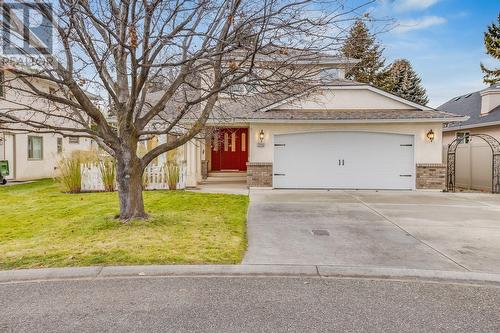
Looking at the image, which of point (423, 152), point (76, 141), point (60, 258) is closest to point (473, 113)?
point (423, 152)

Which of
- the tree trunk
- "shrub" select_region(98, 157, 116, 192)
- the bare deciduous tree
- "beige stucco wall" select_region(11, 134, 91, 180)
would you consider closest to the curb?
the tree trunk

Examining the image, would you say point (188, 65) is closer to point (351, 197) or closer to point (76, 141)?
point (351, 197)

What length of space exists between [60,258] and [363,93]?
12329 mm

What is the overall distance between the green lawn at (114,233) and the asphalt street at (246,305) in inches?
28.7

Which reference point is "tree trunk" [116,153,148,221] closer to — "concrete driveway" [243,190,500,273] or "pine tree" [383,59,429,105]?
"concrete driveway" [243,190,500,273]

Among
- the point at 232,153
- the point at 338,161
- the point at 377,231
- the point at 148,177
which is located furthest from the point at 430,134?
the point at 148,177

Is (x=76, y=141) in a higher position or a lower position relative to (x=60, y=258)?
higher

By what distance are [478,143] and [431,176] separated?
3917mm

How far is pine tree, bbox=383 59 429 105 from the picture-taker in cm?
3022

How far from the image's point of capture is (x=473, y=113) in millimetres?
18641

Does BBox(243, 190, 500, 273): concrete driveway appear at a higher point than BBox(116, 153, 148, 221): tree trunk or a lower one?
lower

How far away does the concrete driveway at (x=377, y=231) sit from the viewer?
506 centimetres

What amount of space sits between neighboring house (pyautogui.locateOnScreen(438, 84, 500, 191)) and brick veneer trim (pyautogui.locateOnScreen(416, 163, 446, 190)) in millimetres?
2003

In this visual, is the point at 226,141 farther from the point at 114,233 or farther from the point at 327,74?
the point at 114,233
